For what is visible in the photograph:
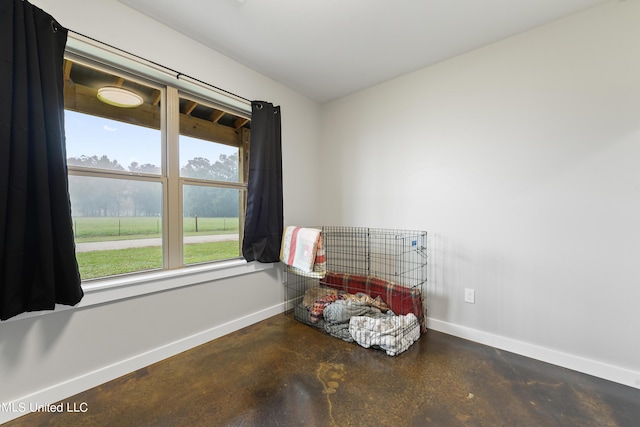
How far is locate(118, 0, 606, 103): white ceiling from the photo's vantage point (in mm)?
1636

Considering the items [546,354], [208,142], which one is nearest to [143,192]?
[208,142]

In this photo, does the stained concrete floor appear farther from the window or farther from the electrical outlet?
the window

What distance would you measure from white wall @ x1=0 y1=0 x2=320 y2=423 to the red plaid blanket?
0.68m

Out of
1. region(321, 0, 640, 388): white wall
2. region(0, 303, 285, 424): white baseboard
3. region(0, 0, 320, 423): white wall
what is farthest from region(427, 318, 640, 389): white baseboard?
region(0, 303, 285, 424): white baseboard

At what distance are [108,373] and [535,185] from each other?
3.20 metres

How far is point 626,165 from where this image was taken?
1.57 m

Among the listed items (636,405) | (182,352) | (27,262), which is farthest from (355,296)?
(27,262)

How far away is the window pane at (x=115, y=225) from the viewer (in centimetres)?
163

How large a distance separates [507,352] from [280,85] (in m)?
3.17

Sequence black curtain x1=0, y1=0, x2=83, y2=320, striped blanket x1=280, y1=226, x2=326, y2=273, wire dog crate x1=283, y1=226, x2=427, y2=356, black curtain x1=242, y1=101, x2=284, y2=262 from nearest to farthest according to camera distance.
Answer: black curtain x1=0, y1=0, x2=83, y2=320, wire dog crate x1=283, y1=226, x2=427, y2=356, striped blanket x1=280, y1=226, x2=326, y2=273, black curtain x1=242, y1=101, x2=284, y2=262

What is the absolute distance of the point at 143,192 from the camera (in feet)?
6.14

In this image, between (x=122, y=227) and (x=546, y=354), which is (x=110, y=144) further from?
(x=546, y=354)

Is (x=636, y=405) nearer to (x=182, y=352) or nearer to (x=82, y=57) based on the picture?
(x=182, y=352)

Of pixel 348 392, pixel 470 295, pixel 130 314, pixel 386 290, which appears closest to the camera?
pixel 348 392
